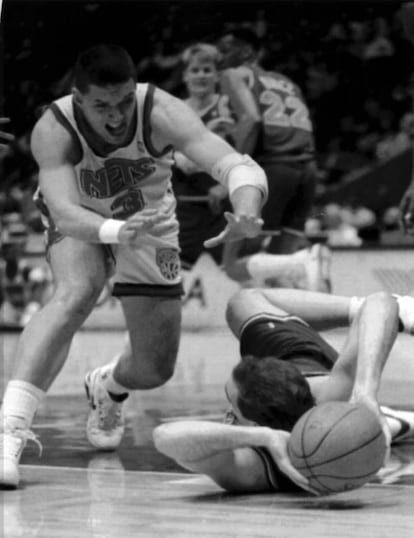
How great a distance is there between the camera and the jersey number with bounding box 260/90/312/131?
→ 1131 cm

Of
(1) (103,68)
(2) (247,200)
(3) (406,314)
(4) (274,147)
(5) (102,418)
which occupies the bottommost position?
(4) (274,147)

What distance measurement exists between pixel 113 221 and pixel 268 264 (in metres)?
5.53

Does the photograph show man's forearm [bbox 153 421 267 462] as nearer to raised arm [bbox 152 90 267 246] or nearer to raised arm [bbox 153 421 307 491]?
raised arm [bbox 153 421 307 491]

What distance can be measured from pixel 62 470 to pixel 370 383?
4.61 ft

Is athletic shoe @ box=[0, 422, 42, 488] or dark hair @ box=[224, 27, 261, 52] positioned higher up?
athletic shoe @ box=[0, 422, 42, 488]

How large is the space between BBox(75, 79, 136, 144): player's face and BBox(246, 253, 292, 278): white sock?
504cm

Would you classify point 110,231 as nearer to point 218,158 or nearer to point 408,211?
point 218,158

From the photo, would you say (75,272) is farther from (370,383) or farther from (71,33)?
(71,33)

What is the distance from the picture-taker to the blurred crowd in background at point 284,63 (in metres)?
16.9

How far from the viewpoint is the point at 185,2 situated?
17.5 meters

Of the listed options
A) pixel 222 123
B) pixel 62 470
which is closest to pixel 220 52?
pixel 222 123

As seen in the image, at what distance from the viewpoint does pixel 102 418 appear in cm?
641

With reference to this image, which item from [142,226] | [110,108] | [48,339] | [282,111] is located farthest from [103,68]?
[282,111]

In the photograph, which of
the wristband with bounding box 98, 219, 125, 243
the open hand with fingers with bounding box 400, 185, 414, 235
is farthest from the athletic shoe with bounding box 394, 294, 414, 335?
the open hand with fingers with bounding box 400, 185, 414, 235
